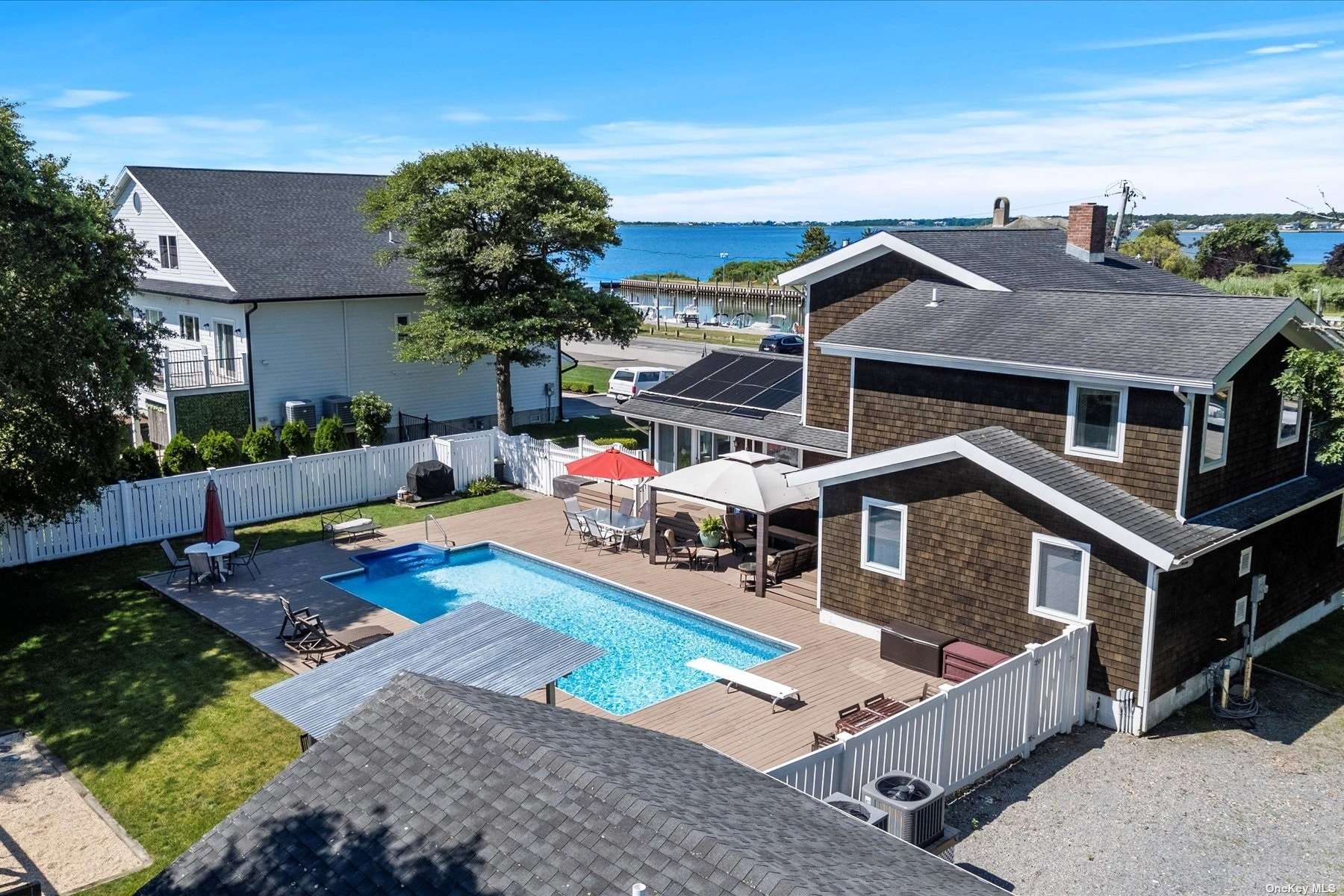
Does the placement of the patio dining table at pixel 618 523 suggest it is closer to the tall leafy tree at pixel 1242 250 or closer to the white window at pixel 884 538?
the white window at pixel 884 538

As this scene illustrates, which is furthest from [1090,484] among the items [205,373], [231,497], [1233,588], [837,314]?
[205,373]

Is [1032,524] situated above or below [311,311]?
below

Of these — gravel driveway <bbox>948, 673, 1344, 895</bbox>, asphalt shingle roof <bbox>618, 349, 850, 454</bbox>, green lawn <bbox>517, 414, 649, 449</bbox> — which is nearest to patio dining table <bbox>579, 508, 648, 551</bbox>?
asphalt shingle roof <bbox>618, 349, 850, 454</bbox>

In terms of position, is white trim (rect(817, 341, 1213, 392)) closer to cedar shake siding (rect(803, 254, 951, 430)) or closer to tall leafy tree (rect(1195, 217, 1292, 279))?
cedar shake siding (rect(803, 254, 951, 430))

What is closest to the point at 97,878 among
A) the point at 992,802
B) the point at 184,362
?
the point at 992,802

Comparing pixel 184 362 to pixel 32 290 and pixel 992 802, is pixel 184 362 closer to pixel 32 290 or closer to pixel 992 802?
pixel 32 290

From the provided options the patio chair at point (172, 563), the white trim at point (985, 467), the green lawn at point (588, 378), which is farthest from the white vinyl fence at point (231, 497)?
the green lawn at point (588, 378)

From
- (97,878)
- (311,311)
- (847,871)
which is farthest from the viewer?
(311,311)
